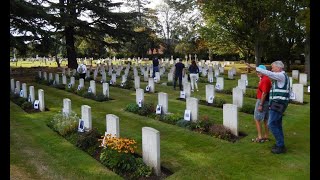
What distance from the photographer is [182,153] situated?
26.7ft

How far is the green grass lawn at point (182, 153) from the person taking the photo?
6918 millimetres

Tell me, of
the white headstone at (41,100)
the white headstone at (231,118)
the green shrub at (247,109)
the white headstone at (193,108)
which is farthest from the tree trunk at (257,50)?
the white headstone at (231,118)

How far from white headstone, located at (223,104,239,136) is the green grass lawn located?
38 centimetres

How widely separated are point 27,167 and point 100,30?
26203 mm

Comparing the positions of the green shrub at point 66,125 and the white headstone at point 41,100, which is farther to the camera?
the white headstone at point 41,100

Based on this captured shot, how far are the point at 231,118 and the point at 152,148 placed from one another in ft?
10.9

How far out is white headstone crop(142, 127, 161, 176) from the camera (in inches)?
269

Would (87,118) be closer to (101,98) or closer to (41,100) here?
(41,100)

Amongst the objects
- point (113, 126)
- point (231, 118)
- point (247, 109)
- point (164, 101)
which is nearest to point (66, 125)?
point (113, 126)

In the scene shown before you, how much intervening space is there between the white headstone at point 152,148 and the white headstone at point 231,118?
10.5 feet

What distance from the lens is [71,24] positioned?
28.4m

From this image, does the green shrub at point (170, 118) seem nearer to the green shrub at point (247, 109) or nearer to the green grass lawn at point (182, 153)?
the green grass lawn at point (182, 153)

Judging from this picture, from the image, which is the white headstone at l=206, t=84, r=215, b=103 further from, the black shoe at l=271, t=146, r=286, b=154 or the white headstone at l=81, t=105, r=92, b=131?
the black shoe at l=271, t=146, r=286, b=154

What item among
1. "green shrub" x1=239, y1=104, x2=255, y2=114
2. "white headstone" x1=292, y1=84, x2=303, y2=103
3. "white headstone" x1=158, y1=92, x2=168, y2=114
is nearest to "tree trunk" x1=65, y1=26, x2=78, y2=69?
"white headstone" x1=158, y1=92, x2=168, y2=114
